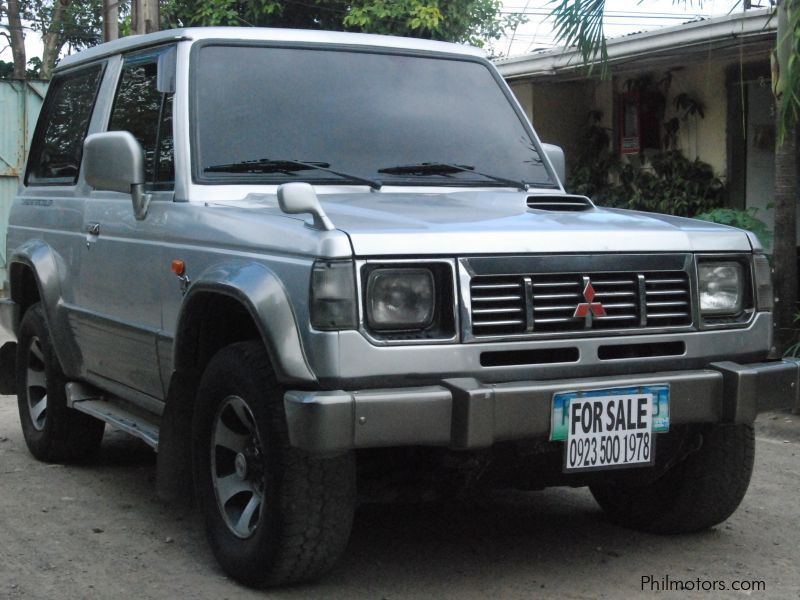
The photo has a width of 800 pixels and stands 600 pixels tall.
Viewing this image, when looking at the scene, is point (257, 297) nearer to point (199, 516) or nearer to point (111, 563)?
point (111, 563)

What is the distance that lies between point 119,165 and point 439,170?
122cm

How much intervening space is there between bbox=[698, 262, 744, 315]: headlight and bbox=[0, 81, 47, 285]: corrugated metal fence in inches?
562

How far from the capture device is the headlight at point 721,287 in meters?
3.97

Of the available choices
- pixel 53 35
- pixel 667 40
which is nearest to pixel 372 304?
pixel 667 40

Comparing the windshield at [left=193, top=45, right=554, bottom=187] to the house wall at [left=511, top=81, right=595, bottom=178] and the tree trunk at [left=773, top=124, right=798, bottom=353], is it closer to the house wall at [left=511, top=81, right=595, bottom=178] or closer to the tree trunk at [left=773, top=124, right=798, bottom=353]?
the tree trunk at [left=773, top=124, right=798, bottom=353]

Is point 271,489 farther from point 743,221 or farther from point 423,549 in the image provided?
point 743,221

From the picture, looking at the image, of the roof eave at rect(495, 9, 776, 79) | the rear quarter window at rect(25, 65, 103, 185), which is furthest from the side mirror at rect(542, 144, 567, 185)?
the roof eave at rect(495, 9, 776, 79)

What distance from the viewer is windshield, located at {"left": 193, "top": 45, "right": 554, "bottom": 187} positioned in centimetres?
448

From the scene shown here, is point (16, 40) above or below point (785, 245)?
above

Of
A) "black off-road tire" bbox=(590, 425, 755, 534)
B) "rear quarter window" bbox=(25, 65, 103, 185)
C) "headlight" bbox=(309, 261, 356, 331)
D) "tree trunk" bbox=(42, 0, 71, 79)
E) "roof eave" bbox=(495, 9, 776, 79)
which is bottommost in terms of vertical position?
"black off-road tire" bbox=(590, 425, 755, 534)

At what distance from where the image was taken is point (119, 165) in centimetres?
450

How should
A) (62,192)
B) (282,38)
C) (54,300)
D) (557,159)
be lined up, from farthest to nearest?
(62,192) → (54,300) → (557,159) → (282,38)

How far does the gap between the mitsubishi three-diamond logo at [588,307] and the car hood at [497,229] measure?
0.11 m

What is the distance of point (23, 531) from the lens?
468 cm
